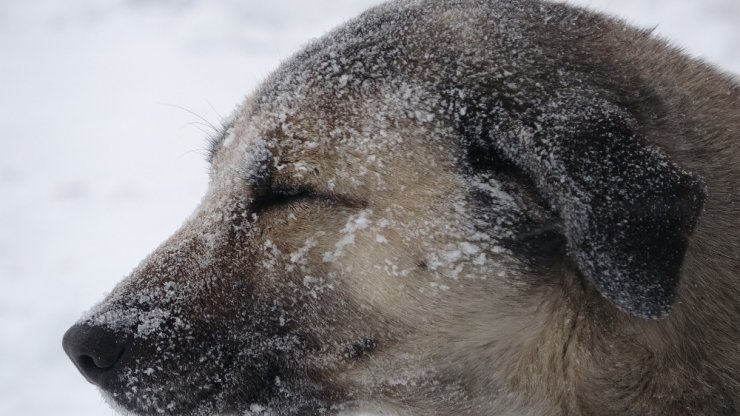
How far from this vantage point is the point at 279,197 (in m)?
2.70

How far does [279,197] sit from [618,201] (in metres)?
1.26

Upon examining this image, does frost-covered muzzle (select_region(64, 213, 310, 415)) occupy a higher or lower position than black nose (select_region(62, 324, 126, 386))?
higher

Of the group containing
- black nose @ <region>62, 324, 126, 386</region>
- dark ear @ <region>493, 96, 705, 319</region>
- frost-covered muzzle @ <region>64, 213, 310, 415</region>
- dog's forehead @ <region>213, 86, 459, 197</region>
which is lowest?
black nose @ <region>62, 324, 126, 386</region>

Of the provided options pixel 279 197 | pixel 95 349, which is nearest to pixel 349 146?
pixel 279 197

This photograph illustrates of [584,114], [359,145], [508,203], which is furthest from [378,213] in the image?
[584,114]

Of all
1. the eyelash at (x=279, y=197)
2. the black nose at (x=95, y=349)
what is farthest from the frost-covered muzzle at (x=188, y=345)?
the eyelash at (x=279, y=197)

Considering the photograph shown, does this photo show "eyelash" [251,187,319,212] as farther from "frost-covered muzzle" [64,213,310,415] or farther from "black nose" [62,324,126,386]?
"black nose" [62,324,126,386]

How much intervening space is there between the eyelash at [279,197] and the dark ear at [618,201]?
0.86 meters

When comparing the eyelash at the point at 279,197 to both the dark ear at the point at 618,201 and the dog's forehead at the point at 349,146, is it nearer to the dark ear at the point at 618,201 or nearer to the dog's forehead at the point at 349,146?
the dog's forehead at the point at 349,146

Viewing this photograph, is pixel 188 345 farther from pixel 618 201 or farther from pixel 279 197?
pixel 618 201

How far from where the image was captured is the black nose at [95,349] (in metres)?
2.57

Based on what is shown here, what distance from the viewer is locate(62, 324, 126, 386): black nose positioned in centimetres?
257

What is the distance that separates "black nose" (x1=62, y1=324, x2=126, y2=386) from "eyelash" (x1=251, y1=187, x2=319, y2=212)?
28.2 inches

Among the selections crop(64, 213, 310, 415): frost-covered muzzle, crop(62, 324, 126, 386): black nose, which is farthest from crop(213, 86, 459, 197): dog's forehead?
crop(62, 324, 126, 386): black nose
